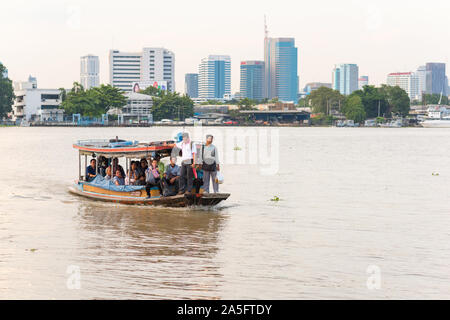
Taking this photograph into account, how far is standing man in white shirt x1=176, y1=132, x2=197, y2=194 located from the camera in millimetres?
18750

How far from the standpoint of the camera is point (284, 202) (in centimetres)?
2331

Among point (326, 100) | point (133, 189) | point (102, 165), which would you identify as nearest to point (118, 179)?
point (133, 189)

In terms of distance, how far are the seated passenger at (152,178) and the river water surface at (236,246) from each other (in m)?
0.81

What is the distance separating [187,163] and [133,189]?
2730 mm

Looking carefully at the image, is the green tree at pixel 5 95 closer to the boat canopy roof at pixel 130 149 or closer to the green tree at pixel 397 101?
the green tree at pixel 397 101

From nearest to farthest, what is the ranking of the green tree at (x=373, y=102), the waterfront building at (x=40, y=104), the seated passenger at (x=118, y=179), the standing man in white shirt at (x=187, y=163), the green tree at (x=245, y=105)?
1. the standing man in white shirt at (x=187, y=163)
2. the seated passenger at (x=118, y=179)
3. the waterfront building at (x=40, y=104)
4. the green tree at (x=373, y=102)
5. the green tree at (x=245, y=105)

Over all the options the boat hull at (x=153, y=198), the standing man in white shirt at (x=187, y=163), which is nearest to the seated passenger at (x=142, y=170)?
the boat hull at (x=153, y=198)

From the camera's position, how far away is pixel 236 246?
49.0 ft

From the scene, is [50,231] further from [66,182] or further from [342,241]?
[66,182]

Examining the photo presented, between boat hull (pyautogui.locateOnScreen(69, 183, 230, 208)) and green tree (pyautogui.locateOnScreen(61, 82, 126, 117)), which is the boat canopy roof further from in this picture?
green tree (pyautogui.locateOnScreen(61, 82, 126, 117))

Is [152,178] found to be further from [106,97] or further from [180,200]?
[106,97]

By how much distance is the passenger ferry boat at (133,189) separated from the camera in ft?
63.8
